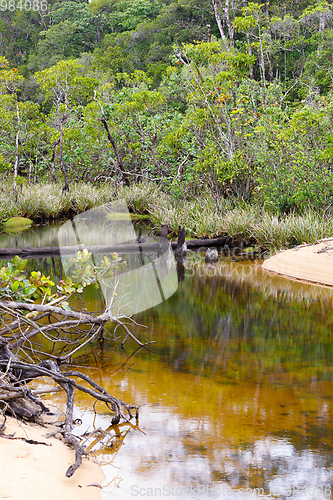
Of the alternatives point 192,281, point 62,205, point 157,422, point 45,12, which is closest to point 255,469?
point 157,422

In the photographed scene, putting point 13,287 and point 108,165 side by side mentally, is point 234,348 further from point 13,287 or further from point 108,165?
point 108,165

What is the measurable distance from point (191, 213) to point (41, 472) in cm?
1067

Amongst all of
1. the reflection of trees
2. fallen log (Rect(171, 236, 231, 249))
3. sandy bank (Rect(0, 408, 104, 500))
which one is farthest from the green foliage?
fallen log (Rect(171, 236, 231, 249))

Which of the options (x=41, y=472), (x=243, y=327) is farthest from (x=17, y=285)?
(x=243, y=327)

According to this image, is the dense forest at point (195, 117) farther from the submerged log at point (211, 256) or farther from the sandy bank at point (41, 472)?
the sandy bank at point (41, 472)

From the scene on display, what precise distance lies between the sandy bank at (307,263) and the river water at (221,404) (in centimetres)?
164

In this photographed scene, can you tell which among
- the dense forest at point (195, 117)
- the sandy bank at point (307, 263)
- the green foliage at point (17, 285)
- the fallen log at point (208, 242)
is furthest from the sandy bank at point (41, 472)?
the dense forest at point (195, 117)

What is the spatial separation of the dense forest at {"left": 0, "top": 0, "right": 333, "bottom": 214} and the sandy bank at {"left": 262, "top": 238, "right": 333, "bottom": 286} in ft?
6.71

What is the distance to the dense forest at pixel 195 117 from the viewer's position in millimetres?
11180

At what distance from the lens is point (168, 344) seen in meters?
5.02

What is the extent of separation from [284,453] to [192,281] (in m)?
5.59

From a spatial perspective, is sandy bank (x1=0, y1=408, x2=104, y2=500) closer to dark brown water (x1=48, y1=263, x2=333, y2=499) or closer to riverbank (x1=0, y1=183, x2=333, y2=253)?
dark brown water (x1=48, y1=263, x2=333, y2=499)

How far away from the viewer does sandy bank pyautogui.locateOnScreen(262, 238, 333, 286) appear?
8.05 metres

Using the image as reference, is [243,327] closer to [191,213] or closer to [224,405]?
[224,405]
